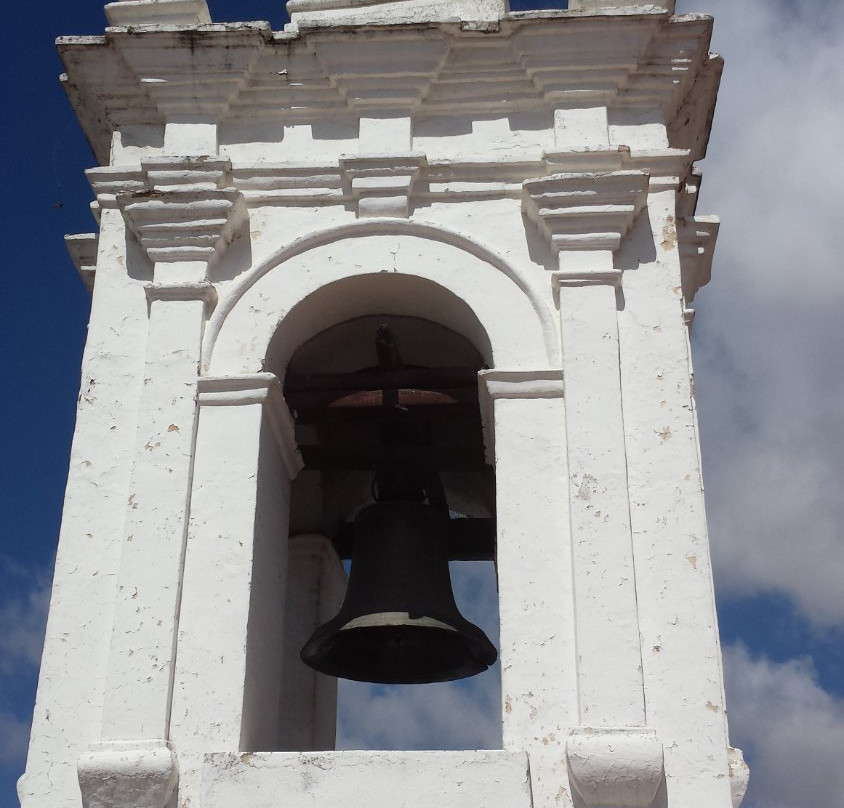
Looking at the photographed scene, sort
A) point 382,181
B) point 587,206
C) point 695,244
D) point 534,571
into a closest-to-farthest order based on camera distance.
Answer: point 534,571, point 587,206, point 382,181, point 695,244

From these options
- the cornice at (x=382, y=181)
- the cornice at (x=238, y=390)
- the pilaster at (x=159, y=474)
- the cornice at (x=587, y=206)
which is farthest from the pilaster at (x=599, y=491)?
the pilaster at (x=159, y=474)

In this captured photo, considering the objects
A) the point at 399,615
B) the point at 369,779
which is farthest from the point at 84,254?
the point at 369,779

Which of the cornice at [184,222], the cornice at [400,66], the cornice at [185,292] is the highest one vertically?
the cornice at [400,66]

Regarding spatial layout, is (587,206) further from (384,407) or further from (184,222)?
(184,222)

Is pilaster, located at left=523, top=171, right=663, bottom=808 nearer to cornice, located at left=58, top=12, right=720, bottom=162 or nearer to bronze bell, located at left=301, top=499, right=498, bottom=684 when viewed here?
cornice, located at left=58, top=12, right=720, bottom=162

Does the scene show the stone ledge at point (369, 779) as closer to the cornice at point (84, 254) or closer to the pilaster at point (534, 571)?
the pilaster at point (534, 571)

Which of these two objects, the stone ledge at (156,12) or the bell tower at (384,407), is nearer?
the bell tower at (384,407)

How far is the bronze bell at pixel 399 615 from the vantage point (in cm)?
531

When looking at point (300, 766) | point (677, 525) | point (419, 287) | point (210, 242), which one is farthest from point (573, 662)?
point (210, 242)

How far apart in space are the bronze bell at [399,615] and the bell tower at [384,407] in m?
0.01

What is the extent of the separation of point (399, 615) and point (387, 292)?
1.23 m

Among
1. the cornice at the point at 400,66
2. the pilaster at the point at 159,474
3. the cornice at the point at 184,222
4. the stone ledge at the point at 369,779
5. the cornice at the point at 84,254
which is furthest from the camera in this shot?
the cornice at the point at 84,254

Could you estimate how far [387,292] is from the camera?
5547 mm

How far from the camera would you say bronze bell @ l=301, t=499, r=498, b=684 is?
17.4 ft
